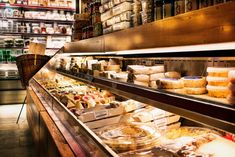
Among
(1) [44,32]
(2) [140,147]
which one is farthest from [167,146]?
(1) [44,32]

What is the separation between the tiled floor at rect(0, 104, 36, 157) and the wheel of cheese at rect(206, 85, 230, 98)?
11.3 ft

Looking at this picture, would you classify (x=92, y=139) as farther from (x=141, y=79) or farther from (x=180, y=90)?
(x=180, y=90)

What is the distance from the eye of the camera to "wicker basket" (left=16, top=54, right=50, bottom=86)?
562cm

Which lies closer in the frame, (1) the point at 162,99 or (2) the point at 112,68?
(1) the point at 162,99

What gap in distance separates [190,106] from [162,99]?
21cm

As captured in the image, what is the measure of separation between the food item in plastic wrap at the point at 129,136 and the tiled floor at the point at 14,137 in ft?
8.54

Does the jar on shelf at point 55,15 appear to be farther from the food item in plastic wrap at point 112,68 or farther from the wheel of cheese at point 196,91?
the wheel of cheese at point 196,91

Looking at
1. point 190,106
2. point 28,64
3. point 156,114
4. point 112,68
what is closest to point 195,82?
point 190,106

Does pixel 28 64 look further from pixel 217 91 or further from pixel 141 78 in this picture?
pixel 217 91

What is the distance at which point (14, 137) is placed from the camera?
5.22 m

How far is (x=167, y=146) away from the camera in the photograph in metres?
1.67

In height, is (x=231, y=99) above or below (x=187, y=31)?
below

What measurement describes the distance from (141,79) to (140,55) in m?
0.63

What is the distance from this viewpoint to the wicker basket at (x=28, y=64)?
562cm
